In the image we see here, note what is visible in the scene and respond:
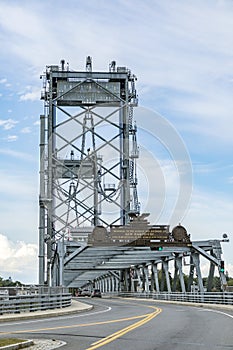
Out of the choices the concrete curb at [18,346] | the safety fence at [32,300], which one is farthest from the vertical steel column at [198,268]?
the concrete curb at [18,346]

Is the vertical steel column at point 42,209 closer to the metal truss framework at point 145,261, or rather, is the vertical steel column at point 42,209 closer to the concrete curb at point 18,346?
the metal truss framework at point 145,261

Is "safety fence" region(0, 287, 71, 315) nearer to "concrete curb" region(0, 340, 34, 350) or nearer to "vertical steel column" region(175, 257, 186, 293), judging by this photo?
"concrete curb" region(0, 340, 34, 350)

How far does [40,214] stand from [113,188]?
31.5 ft

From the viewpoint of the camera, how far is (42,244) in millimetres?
71750

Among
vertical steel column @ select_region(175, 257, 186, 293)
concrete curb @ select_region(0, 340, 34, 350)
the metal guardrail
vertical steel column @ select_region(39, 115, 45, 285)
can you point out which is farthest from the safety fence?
vertical steel column @ select_region(39, 115, 45, 285)

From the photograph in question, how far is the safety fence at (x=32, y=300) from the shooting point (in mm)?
29219

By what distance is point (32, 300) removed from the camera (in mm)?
31844

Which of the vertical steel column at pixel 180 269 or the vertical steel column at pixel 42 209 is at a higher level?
the vertical steel column at pixel 42 209

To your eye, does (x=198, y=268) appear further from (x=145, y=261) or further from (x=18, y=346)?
(x=18, y=346)

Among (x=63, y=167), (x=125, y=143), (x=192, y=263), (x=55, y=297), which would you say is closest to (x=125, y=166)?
(x=125, y=143)

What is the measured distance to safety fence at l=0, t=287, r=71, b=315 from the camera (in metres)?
29.2

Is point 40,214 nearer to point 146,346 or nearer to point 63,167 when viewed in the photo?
point 63,167

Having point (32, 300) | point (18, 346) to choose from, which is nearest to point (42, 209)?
point (32, 300)

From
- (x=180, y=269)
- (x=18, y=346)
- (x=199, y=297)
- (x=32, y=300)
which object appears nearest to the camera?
(x=18, y=346)
